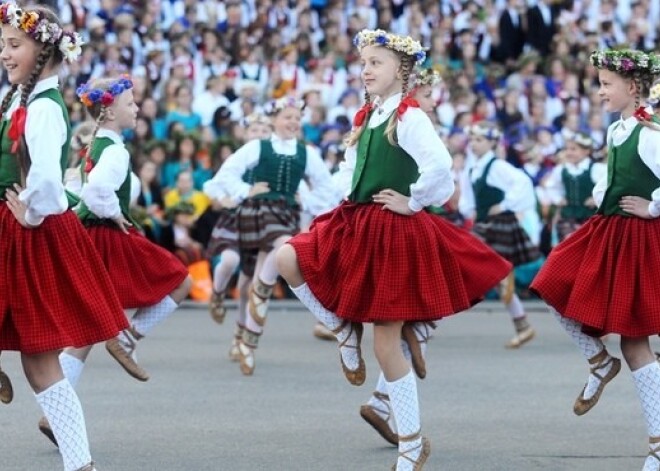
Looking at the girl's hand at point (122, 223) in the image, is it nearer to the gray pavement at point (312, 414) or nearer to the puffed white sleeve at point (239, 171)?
the gray pavement at point (312, 414)

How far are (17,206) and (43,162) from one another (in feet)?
0.74

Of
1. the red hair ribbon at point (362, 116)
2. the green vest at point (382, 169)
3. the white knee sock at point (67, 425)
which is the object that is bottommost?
the white knee sock at point (67, 425)

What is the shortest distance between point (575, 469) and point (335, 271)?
1.41 meters

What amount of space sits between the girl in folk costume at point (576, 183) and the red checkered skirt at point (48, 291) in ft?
25.5

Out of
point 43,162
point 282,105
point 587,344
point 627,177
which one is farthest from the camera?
point 282,105

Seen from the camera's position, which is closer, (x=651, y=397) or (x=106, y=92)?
(x=651, y=397)

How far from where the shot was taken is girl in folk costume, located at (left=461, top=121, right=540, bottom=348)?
506 inches

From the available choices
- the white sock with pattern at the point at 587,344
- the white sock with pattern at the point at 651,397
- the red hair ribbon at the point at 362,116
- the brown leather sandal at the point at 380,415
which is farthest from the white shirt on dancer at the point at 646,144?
the brown leather sandal at the point at 380,415

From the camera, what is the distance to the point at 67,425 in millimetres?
5996

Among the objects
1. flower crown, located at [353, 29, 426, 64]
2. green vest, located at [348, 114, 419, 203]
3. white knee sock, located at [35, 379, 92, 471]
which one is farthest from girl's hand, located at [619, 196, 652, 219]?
white knee sock, located at [35, 379, 92, 471]

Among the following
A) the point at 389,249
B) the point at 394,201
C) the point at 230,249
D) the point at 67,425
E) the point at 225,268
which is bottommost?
the point at 225,268

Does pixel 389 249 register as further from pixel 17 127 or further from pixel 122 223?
pixel 122 223

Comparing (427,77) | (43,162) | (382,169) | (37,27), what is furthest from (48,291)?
(427,77)

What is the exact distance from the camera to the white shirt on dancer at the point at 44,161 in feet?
19.2
